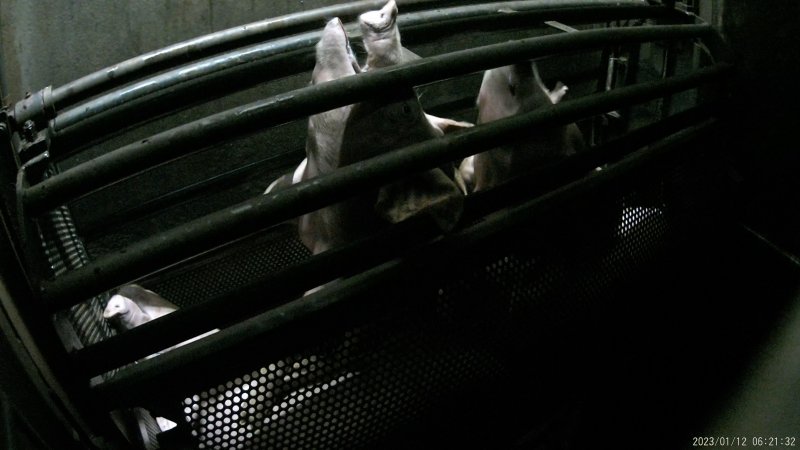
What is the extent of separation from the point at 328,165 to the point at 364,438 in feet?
1.76

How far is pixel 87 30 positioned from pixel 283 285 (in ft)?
5.02

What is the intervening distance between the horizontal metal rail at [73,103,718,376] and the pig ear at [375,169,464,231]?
0.13 feet

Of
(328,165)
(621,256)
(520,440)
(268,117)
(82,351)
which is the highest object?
(268,117)

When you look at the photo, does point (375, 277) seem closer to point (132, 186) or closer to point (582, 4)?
point (582, 4)

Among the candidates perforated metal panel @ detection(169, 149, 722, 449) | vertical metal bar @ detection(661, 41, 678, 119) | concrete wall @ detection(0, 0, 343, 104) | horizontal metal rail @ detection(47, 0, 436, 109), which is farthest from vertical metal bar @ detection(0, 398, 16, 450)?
vertical metal bar @ detection(661, 41, 678, 119)

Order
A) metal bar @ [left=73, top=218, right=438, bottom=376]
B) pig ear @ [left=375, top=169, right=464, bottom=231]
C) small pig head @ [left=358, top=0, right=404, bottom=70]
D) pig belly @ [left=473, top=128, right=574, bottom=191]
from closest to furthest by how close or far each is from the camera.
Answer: metal bar @ [left=73, top=218, right=438, bottom=376] → pig ear @ [left=375, top=169, right=464, bottom=231] → small pig head @ [left=358, top=0, right=404, bottom=70] → pig belly @ [left=473, top=128, right=574, bottom=191]

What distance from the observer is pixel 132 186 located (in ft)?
7.27

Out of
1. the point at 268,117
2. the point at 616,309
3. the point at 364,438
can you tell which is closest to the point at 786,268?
the point at 616,309

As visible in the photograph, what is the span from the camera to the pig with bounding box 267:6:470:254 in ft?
3.40

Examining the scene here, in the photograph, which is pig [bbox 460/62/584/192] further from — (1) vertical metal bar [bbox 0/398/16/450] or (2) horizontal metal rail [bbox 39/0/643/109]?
(1) vertical metal bar [bbox 0/398/16/450]

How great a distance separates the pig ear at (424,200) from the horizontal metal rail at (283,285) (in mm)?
38

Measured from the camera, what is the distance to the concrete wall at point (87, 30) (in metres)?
1.90

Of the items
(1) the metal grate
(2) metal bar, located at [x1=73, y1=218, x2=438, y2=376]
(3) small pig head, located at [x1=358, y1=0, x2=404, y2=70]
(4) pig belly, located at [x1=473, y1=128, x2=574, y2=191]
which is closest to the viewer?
(2) metal bar, located at [x1=73, y1=218, x2=438, y2=376]

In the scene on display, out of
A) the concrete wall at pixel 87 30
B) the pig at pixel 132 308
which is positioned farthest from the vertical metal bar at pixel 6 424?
the concrete wall at pixel 87 30
